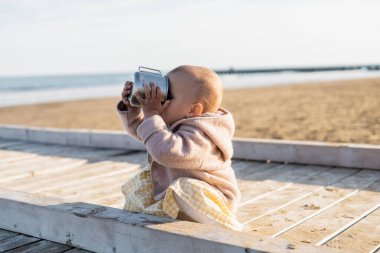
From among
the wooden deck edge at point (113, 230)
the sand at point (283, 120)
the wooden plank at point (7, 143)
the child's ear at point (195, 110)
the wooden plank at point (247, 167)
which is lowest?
the sand at point (283, 120)

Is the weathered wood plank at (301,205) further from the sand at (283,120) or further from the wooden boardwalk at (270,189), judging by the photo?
the sand at (283,120)

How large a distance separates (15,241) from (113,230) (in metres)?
0.67

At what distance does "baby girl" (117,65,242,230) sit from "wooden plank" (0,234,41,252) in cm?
61

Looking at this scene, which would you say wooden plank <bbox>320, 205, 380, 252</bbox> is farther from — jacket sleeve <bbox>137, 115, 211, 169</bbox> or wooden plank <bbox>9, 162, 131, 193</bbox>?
wooden plank <bbox>9, 162, 131, 193</bbox>

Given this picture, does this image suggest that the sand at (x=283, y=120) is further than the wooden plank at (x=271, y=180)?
Yes

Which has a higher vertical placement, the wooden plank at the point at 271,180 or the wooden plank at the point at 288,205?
the wooden plank at the point at 288,205

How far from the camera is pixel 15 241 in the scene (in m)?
2.78

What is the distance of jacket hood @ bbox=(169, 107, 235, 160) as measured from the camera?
2.55m

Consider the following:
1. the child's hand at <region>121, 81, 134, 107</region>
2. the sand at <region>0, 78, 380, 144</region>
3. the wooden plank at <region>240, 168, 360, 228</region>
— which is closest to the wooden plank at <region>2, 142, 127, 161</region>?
the wooden plank at <region>240, 168, 360, 228</region>

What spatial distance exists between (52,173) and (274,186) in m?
2.01

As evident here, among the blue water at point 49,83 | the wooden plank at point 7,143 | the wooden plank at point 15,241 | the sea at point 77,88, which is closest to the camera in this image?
the wooden plank at point 15,241

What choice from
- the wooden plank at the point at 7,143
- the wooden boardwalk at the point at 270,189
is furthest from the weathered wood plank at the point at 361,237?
the wooden plank at the point at 7,143

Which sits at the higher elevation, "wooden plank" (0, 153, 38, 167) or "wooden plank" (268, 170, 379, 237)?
"wooden plank" (268, 170, 379, 237)

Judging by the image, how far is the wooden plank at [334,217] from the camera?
2805 millimetres
